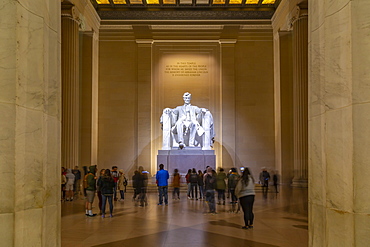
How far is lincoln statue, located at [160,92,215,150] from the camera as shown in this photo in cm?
2039

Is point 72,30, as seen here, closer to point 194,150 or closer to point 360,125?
point 194,150

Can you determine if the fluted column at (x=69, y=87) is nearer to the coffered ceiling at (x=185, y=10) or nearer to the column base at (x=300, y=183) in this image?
the coffered ceiling at (x=185, y=10)

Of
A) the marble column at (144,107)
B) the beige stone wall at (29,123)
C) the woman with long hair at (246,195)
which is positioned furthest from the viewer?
the marble column at (144,107)

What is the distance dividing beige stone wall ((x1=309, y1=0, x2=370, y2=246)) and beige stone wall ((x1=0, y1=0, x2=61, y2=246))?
3354mm

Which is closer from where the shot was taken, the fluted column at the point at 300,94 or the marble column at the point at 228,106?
the fluted column at the point at 300,94

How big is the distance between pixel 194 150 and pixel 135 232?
1114cm

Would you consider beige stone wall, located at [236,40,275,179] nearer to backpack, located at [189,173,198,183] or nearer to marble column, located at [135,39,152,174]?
marble column, located at [135,39,152,174]

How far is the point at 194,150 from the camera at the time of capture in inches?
779

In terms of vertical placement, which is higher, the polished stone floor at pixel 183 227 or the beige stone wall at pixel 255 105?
the beige stone wall at pixel 255 105

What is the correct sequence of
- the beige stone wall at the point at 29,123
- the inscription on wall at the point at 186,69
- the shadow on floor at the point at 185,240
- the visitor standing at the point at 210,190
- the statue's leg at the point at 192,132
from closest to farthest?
the beige stone wall at the point at 29,123, the shadow on floor at the point at 185,240, the visitor standing at the point at 210,190, the statue's leg at the point at 192,132, the inscription on wall at the point at 186,69

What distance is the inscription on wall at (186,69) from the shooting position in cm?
2424

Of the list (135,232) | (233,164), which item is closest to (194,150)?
(233,164)

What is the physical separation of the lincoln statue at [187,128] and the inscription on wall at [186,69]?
12.9 feet

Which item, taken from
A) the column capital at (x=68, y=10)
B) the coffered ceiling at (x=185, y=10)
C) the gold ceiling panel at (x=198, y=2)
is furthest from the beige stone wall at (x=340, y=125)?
the coffered ceiling at (x=185, y=10)
